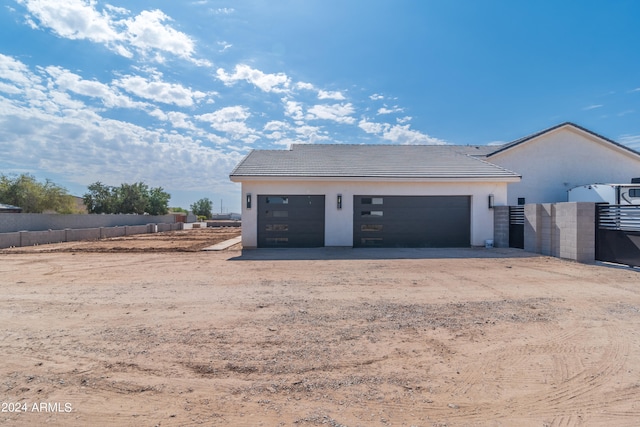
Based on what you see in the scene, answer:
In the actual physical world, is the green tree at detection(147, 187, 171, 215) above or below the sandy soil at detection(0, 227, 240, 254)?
above

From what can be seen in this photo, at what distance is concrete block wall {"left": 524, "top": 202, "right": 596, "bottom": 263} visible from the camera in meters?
10.8

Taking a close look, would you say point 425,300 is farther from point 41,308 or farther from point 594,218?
point 594,218

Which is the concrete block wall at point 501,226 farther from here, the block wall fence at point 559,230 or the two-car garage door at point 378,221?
the two-car garage door at point 378,221

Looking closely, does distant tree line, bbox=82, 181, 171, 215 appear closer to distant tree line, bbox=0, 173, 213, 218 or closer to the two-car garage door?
distant tree line, bbox=0, 173, 213, 218

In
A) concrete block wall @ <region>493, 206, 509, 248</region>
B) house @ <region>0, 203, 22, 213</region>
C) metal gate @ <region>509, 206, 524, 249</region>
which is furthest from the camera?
house @ <region>0, 203, 22, 213</region>

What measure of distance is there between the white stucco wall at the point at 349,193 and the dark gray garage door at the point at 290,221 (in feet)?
0.78

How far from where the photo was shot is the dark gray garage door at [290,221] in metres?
14.3

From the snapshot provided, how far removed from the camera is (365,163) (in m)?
16.4

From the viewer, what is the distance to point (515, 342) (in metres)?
4.21

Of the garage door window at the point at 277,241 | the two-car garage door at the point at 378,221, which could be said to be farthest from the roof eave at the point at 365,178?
the garage door window at the point at 277,241

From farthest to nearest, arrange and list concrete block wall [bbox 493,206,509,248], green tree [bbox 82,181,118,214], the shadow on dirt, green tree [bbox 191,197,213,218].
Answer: green tree [bbox 191,197,213,218]
green tree [bbox 82,181,118,214]
concrete block wall [bbox 493,206,509,248]
the shadow on dirt

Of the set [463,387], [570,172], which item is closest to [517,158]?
[570,172]

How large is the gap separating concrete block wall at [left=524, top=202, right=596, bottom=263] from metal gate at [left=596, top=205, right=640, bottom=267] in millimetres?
209

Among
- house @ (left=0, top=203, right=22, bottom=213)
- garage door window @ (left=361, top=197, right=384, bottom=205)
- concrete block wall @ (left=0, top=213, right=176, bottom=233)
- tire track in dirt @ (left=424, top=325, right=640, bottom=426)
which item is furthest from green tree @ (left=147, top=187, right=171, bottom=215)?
tire track in dirt @ (left=424, top=325, right=640, bottom=426)
